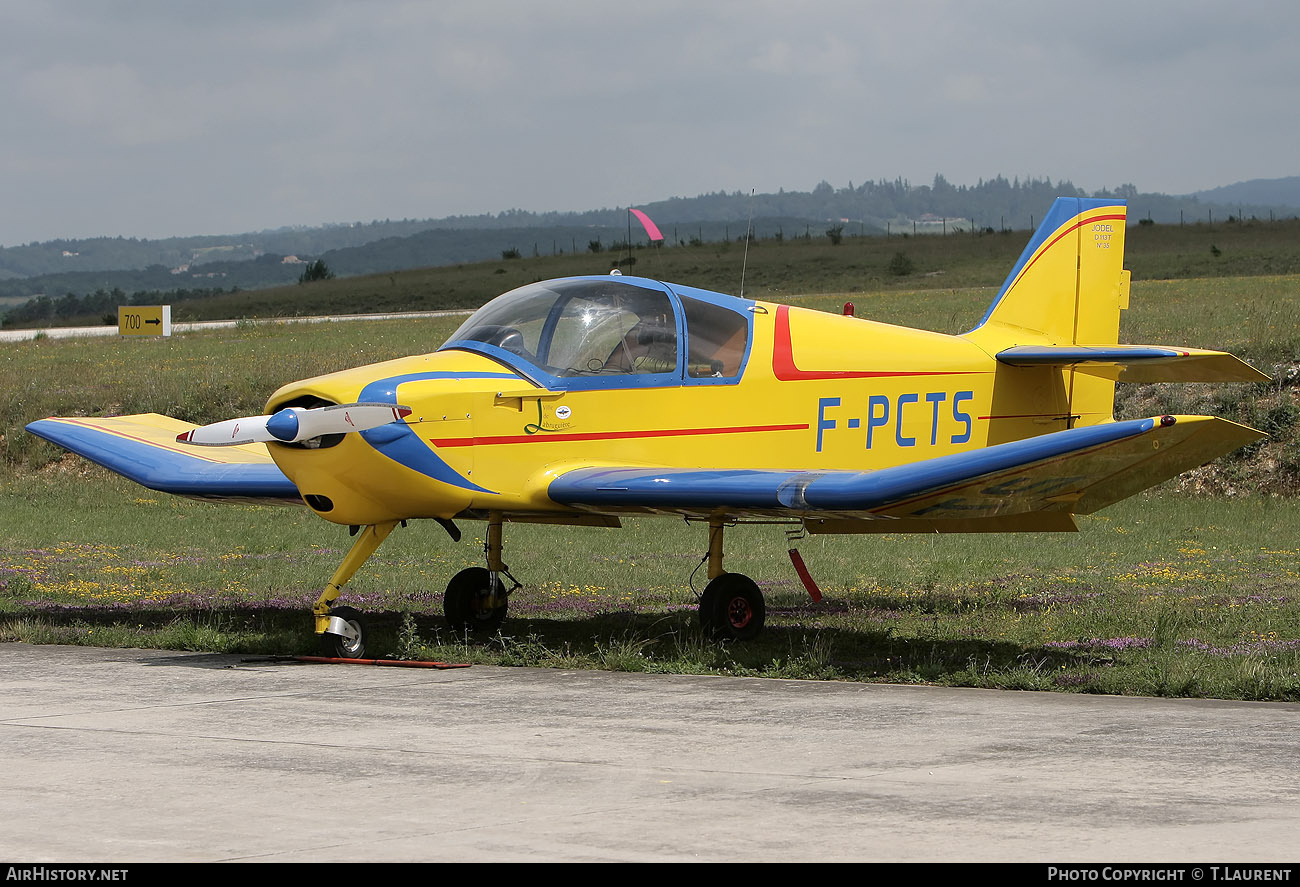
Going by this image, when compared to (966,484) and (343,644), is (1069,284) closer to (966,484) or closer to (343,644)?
(966,484)

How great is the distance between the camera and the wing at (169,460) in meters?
12.7

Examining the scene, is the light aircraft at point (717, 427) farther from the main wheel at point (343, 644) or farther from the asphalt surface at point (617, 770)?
the asphalt surface at point (617, 770)

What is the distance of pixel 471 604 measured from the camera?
12.5 metres

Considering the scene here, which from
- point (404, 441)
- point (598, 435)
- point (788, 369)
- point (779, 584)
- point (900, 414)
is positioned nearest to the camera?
point (404, 441)

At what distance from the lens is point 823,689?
9.71 metres

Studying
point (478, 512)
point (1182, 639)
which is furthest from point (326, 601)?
point (1182, 639)

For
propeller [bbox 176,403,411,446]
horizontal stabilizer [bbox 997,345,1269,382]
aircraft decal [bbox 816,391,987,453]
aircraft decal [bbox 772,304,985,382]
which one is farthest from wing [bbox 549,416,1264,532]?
horizontal stabilizer [bbox 997,345,1269,382]

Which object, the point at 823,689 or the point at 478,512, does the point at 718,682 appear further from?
the point at 478,512

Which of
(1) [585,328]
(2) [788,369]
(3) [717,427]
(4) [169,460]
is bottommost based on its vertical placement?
(4) [169,460]

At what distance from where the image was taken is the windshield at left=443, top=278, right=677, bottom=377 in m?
11.3

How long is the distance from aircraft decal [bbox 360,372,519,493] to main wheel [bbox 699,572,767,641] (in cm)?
222

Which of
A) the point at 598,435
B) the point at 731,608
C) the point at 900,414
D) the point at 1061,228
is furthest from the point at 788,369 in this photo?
the point at 1061,228

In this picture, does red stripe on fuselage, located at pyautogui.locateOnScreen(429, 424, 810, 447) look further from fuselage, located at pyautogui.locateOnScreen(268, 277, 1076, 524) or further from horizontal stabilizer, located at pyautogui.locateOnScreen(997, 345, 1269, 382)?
horizontal stabilizer, located at pyautogui.locateOnScreen(997, 345, 1269, 382)

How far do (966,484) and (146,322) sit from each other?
52146mm
